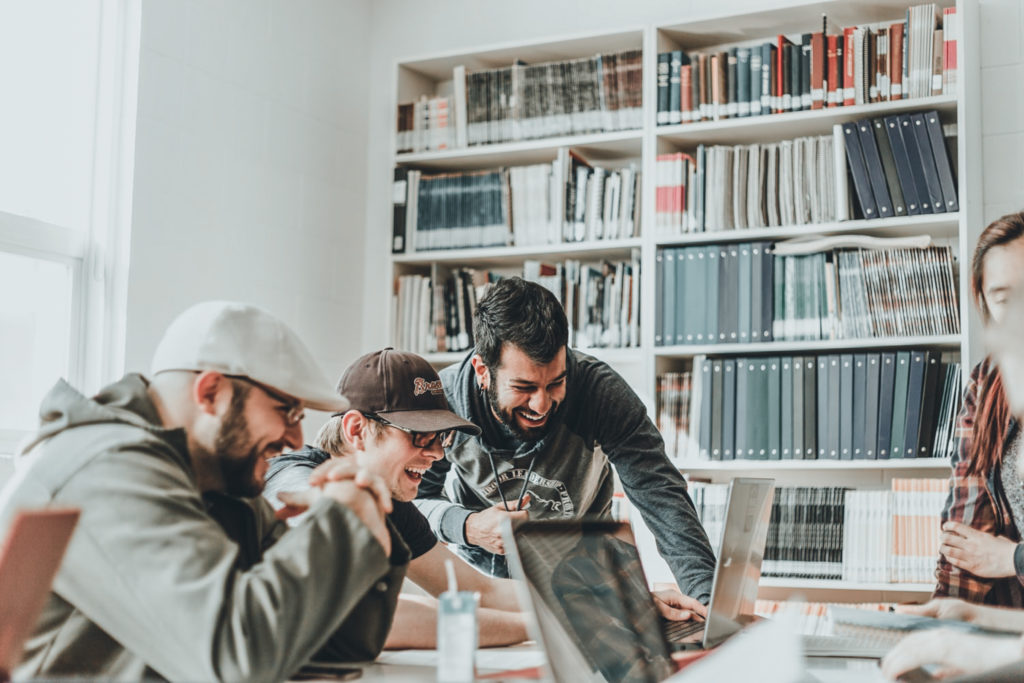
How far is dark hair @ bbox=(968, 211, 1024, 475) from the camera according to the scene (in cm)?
230

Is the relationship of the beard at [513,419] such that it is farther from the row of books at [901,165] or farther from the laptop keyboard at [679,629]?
the row of books at [901,165]

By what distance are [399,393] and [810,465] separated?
1.68 m

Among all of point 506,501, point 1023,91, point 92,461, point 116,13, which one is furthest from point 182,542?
point 1023,91

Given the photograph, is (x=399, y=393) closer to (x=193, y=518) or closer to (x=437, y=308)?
(x=193, y=518)

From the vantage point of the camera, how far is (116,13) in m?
3.13

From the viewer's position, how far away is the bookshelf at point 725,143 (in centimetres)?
319

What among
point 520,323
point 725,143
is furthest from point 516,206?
point 520,323

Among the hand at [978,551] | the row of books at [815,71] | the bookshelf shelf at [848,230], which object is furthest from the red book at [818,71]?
the hand at [978,551]

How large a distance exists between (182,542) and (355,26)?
3360 mm

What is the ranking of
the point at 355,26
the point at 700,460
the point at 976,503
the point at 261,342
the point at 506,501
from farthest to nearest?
the point at 355,26 < the point at 700,460 < the point at 506,501 < the point at 976,503 < the point at 261,342

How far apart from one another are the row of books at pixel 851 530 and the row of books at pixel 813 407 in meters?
0.11

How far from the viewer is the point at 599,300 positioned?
3.66 metres

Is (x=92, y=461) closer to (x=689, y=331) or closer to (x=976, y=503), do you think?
(x=976, y=503)

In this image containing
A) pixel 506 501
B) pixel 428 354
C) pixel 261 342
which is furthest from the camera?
pixel 428 354
